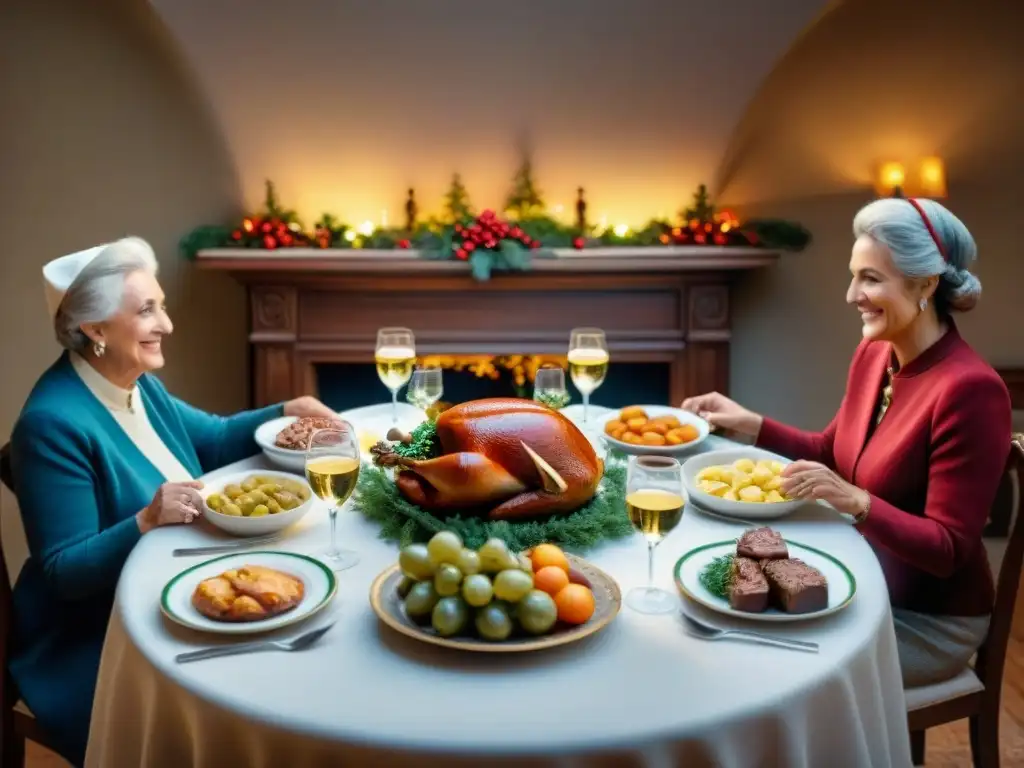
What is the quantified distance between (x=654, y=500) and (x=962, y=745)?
62.4 inches

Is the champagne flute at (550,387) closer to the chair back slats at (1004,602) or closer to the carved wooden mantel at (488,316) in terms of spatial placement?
the chair back slats at (1004,602)

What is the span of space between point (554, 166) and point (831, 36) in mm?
1178

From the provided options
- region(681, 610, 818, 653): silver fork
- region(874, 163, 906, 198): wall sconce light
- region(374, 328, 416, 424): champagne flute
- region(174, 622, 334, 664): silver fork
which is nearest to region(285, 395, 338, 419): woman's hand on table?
region(374, 328, 416, 424): champagne flute

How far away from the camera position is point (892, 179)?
3.60m

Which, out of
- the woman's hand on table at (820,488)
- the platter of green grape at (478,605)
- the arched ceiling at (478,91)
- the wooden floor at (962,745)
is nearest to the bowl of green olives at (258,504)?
the platter of green grape at (478,605)

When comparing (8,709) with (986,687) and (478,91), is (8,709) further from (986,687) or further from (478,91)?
(478,91)

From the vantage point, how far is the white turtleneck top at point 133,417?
172 centimetres

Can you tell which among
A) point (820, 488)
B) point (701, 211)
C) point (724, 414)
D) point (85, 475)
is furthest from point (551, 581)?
point (701, 211)

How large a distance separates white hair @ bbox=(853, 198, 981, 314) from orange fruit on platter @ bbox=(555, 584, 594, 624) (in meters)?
0.99

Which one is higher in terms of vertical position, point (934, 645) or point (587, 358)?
point (587, 358)

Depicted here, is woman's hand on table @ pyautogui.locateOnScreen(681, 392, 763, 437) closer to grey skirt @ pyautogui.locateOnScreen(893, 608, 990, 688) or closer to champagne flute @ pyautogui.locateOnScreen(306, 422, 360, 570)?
grey skirt @ pyautogui.locateOnScreen(893, 608, 990, 688)

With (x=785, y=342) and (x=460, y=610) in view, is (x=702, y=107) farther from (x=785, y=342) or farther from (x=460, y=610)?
(x=460, y=610)

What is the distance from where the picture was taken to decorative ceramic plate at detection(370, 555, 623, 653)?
3.30ft

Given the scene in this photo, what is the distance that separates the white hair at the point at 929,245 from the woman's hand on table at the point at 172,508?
1.29 meters
